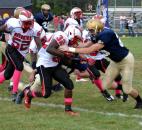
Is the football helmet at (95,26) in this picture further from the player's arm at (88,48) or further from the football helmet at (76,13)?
the football helmet at (76,13)

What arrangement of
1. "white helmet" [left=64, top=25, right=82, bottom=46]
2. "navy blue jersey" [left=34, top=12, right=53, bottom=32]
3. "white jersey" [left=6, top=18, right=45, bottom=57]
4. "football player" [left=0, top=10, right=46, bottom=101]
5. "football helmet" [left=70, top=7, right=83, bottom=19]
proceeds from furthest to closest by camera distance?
"navy blue jersey" [left=34, top=12, right=53, bottom=32], "football helmet" [left=70, top=7, right=83, bottom=19], "white jersey" [left=6, top=18, right=45, bottom=57], "football player" [left=0, top=10, right=46, bottom=101], "white helmet" [left=64, top=25, right=82, bottom=46]

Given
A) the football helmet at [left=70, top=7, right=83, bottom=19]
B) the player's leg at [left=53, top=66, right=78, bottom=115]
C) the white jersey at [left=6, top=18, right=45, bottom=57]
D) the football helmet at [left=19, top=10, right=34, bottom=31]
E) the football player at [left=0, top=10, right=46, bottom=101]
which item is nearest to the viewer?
the player's leg at [left=53, top=66, right=78, bottom=115]

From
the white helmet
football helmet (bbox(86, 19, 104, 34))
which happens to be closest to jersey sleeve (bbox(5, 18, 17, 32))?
the white helmet

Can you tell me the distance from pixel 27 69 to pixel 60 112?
2.55 meters

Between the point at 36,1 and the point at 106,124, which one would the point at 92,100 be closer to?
the point at 106,124

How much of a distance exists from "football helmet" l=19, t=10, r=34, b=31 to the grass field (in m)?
1.39

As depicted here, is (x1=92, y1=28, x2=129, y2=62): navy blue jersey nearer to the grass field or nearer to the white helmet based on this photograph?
the white helmet

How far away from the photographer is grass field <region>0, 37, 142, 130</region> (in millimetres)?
6938

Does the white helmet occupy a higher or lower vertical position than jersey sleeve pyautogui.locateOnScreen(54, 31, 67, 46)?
lower

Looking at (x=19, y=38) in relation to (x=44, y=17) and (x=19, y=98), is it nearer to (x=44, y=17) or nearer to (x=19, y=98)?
(x=19, y=98)

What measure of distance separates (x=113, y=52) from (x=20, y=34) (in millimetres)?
1807

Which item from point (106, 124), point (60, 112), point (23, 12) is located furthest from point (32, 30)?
point (106, 124)

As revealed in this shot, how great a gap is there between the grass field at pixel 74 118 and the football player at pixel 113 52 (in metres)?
0.40

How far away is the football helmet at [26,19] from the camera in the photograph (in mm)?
8367
